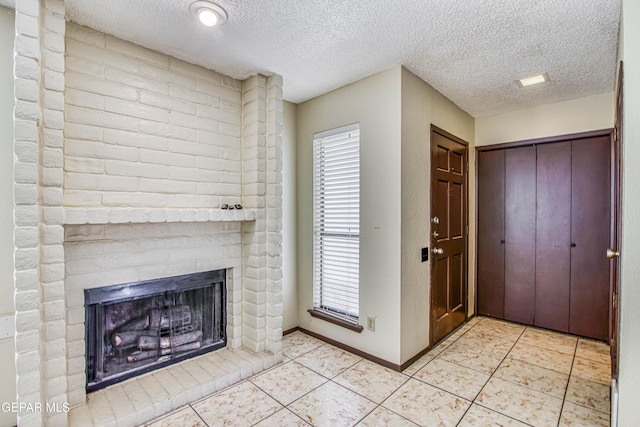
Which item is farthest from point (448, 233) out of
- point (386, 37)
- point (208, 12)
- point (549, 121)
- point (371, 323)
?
point (208, 12)

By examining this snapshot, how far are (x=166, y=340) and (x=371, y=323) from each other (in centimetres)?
165

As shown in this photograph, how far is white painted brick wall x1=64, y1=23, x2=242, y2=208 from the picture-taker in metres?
1.96

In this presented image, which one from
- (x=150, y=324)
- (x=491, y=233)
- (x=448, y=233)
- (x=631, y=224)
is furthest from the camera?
(x=491, y=233)

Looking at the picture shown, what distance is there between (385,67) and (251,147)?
1276mm

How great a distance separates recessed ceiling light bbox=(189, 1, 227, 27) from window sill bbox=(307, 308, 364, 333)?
251cm

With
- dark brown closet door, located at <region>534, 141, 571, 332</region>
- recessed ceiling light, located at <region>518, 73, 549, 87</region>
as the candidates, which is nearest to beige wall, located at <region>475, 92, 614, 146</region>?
dark brown closet door, located at <region>534, 141, 571, 332</region>

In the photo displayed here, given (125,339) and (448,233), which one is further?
(448,233)

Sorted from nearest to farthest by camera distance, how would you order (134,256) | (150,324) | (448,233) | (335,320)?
(134,256) < (150,324) < (335,320) < (448,233)

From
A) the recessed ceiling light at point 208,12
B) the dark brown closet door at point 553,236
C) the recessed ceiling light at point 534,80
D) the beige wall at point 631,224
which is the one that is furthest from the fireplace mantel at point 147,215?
the dark brown closet door at point 553,236

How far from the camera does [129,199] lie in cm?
214

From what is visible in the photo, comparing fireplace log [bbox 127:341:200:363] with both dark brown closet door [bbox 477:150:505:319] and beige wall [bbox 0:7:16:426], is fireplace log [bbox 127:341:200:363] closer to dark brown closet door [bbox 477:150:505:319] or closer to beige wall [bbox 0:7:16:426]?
beige wall [bbox 0:7:16:426]

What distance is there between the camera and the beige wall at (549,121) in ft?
10.0

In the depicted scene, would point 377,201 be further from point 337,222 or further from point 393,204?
point 337,222

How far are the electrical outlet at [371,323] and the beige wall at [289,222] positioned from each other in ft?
3.17
